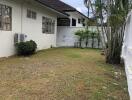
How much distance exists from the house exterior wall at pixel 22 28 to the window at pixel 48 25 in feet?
1.09

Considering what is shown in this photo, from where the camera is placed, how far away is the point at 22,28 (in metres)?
14.6

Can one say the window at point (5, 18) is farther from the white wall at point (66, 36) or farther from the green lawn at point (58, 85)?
the white wall at point (66, 36)

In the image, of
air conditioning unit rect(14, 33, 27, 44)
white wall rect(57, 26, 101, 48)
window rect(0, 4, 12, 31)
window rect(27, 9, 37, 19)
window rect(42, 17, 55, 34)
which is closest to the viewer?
window rect(0, 4, 12, 31)

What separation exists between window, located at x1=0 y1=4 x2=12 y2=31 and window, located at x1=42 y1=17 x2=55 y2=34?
19.2ft

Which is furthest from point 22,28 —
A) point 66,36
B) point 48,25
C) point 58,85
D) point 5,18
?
point 66,36

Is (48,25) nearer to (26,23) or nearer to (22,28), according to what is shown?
(26,23)

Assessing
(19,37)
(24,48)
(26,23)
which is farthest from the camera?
(26,23)

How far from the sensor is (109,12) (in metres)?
12.0

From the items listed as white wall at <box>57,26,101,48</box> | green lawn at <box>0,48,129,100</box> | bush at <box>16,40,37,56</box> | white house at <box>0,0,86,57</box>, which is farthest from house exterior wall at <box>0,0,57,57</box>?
white wall at <box>57,26,101,48</box>

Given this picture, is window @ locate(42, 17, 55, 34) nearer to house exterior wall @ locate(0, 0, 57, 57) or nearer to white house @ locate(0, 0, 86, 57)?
white house @ locate(0, 0, 86, 57)

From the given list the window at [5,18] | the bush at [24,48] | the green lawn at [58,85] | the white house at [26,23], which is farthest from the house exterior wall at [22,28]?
the green lawn at [58,85]

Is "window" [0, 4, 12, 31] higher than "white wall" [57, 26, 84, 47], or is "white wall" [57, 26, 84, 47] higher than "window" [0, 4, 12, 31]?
"window" [0, 4, 12, 31]

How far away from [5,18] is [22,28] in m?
2.11

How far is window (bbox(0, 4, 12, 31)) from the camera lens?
12.1 meters
